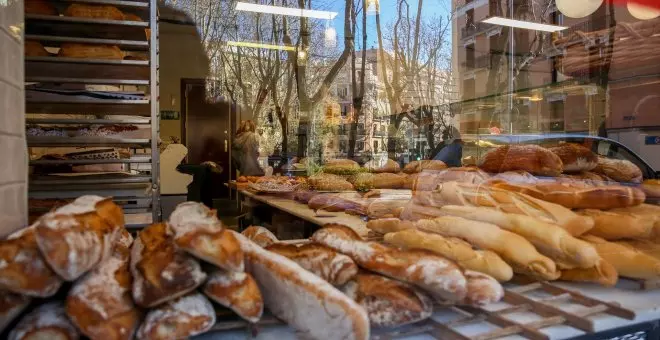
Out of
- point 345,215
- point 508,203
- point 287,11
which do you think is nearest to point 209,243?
point 508,203

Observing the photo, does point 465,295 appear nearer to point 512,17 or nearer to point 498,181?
point 498,181

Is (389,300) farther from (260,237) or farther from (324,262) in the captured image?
(260,237)

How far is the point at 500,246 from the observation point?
42.6 inches

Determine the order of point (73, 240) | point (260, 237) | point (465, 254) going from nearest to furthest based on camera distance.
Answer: point (73, 240), point (465, 254), point (260, 237)

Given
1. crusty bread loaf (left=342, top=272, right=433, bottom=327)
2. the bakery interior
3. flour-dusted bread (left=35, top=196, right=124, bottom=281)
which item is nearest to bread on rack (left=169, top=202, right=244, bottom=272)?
the bakery interior

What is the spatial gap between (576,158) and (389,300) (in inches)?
61.4

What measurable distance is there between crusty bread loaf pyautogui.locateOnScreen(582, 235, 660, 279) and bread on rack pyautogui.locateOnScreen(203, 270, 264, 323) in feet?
2.66

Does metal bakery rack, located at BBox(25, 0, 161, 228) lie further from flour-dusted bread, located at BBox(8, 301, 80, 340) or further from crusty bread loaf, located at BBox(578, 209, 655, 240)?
crusty bread loaf, located at BBox(578, 209, 655, 240)

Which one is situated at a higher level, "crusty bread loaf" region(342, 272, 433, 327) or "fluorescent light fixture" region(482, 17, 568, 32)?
"fluorescent light fixture" region(482, 17, 568, 32)

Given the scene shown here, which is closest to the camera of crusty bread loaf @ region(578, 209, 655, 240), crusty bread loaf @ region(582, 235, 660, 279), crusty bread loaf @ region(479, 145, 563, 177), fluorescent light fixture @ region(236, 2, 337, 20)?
crusty bread loaf @ region(582, 235, 660, 279)

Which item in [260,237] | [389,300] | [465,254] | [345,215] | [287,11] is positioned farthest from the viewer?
[287,11]

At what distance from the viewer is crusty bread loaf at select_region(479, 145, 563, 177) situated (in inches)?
75.5

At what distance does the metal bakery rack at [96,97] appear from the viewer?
1.95 metres

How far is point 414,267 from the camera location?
847 mm
